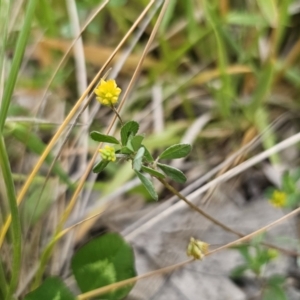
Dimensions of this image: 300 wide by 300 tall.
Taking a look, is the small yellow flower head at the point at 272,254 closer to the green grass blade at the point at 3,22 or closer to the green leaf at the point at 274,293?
the green leaf at the point at 274,293

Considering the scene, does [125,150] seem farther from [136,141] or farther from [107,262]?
[107,262]

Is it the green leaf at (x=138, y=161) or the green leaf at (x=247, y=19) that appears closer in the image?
the green leaf at (x=138, y=161)

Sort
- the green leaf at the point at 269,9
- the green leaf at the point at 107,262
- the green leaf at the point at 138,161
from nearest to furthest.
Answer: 1. the green leaf at the point at 138,161
2. the green leaf at the point at 107,262
3. the green leaf at the point at 269,9

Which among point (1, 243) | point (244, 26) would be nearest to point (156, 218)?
point (1, 243)

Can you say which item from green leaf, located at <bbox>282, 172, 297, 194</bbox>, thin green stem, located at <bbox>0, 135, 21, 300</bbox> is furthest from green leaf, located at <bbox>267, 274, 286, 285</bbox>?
thin green stem, located at <bbox>0, 135, 21, 300</bbox>

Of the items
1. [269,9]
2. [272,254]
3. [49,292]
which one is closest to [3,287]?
[49,292]

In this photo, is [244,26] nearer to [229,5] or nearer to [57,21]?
[229,5]

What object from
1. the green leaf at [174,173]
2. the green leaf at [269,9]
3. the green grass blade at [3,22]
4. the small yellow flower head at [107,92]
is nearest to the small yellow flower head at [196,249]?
the green leaf at [174,173]
